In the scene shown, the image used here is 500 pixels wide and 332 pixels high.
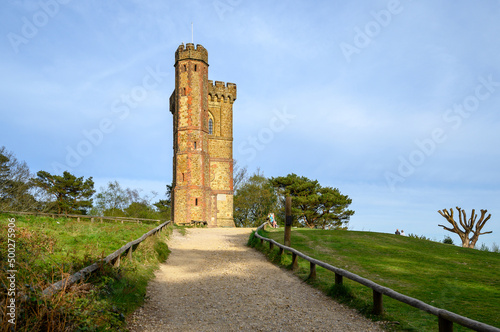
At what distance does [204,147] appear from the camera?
3781cm

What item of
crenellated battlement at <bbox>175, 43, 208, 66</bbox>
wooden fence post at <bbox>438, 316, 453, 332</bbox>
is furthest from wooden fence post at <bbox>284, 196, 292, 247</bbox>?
crenellated battlement at <bbox>175, 43, 208, 66</bbox>

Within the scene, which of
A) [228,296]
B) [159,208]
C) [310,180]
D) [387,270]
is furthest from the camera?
[159,208]

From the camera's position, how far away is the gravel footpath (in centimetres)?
648

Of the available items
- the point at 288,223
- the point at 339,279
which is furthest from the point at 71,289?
the point at 288,223

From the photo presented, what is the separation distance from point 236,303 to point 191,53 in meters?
33.7

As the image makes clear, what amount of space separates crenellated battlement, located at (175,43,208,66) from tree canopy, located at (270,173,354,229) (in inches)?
736

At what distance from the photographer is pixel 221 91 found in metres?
44.3

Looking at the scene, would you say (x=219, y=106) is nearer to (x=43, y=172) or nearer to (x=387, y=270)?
(x=43, y=172)

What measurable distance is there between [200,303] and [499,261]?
13.1 metres

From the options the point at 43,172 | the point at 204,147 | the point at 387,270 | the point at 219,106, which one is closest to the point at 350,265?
the point at 387,270

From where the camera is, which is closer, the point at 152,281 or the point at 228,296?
the point at 228,296

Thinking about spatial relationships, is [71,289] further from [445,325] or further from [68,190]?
[68,190]

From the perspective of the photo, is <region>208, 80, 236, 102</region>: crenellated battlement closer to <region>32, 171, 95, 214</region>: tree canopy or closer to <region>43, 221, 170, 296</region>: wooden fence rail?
<region>32, 171, 95, 214</region>: tree canopy

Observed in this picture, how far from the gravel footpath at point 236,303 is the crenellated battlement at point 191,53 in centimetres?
2919
